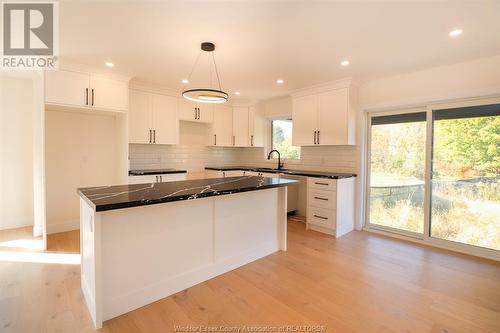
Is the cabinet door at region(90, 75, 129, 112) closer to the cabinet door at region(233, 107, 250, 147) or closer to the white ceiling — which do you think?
the white ceiling

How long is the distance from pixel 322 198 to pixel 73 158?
399 cm

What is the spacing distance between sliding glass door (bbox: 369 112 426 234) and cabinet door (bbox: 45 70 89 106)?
443cm

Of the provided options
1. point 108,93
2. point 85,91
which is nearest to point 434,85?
point 108,93

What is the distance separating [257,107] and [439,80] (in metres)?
3.26

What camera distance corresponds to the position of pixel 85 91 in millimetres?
3521

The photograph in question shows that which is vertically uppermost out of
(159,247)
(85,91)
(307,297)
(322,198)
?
(85,91)

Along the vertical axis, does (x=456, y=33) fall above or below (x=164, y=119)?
above

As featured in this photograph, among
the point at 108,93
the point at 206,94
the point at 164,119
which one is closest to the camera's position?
the point at 206,94

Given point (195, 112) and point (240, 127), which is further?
point (240, 127)

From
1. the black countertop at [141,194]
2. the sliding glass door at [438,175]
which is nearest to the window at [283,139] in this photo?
the sliding glass door at [438,175]

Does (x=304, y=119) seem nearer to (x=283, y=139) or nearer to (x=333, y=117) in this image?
(x=333, y=117)

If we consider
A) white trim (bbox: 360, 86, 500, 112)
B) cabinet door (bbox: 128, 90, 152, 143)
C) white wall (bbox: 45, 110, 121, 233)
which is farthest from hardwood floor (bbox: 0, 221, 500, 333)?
cabinet door (bbox: 128, 90, 152, 143)

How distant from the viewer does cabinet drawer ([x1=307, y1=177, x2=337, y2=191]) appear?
12.6 feet

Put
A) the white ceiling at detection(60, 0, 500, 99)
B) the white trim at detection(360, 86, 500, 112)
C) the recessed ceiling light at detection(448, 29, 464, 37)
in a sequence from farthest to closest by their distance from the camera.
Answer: the white trim at detection(360, 86, 500, 112) < the recessed ceiling light at detection(448, 29, 464, 37) < the white ceiling at detection(60, 0, 500, 99)
